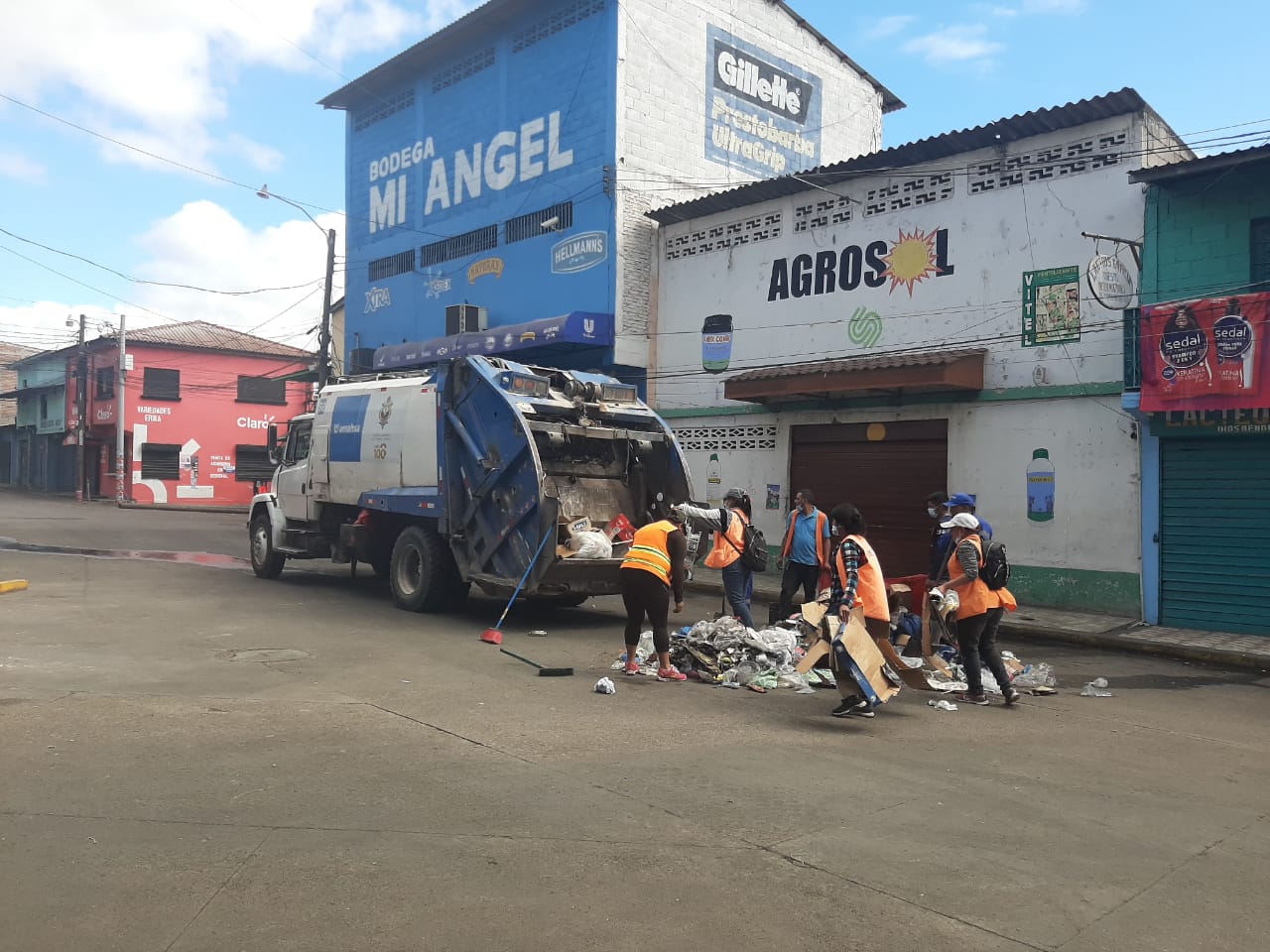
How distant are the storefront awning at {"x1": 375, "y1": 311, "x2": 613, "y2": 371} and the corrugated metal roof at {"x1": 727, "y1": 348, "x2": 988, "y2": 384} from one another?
9.98ft

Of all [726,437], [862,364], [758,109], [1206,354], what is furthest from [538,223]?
[1206,354]

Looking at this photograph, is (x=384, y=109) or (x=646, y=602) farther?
(x=384, y=109)

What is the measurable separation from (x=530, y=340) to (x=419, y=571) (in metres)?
8.26

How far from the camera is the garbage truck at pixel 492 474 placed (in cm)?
1074

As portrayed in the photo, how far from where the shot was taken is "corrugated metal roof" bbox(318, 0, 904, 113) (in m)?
21.3

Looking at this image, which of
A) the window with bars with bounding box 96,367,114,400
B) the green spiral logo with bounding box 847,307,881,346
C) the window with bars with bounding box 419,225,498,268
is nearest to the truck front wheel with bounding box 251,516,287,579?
the window with bars with bounding box 419,225,498,268

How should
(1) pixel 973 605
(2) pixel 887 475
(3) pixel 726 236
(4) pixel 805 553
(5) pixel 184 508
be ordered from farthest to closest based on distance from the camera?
(5) pixel 184 508
(3) pixel 726 236
(2) pixel 887 475
(4) pixel 805 553
(1) pixel 973 605

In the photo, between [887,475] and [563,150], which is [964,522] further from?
[563,150]

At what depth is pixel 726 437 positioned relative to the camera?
60.0 feet

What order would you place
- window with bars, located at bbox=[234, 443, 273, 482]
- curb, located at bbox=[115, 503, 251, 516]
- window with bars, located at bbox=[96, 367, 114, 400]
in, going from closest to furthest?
1. curb, located at bbox=[115, 503, 251, 516]
2. window with bars, located at bbox=[96, 367, 114, 400]
3. window with bars, located at bbox=[234, 443, 273, 482]

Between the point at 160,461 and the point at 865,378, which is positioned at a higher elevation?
the point at 865,378

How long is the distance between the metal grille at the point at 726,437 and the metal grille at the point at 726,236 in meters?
3.26

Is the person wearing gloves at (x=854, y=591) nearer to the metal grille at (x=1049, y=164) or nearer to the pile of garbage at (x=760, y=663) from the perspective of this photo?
the pile of garbage at (x=760, y=663)

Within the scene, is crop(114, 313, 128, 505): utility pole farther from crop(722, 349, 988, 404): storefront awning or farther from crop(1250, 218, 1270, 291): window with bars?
crop(1250, 218, 1270, 291): window with bars
